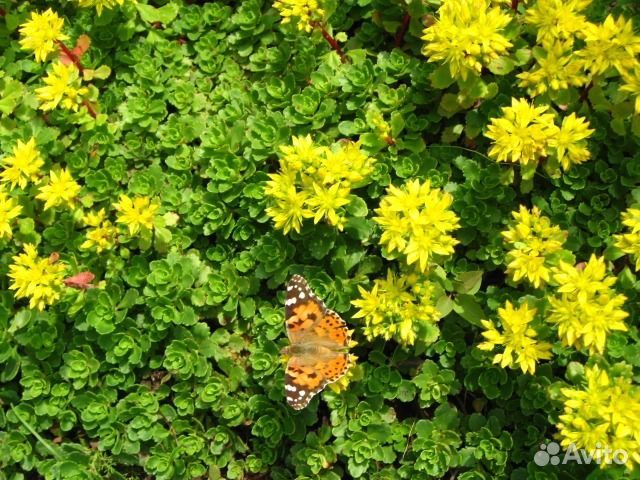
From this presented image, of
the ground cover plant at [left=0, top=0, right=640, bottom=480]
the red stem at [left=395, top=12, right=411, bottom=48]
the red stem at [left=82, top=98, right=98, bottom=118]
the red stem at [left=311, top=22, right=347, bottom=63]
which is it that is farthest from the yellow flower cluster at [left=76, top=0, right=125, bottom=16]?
the red stem at [left=395, top=12, right=411, bottom=48]

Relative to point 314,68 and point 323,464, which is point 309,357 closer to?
point 323,464

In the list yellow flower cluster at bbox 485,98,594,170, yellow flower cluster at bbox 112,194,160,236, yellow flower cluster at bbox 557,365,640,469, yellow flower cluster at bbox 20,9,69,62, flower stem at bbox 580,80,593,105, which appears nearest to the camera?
yellow flower cluster at bbox 557,365,640,469

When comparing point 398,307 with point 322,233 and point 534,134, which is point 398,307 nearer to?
point 322,233

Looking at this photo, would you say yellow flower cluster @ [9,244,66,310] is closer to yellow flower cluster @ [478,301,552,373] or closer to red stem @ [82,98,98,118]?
red stem @ [82,98,98,118]

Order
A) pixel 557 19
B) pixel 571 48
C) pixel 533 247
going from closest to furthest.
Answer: pixel 533 247 < pixel 557 19 < pixel 571 48

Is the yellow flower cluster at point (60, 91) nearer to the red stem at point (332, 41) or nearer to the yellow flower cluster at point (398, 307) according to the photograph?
the red stem at point (332, 41)

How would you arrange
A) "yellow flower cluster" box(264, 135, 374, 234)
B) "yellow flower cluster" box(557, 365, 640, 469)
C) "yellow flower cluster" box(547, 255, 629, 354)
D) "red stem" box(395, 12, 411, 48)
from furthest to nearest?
"red stem" box(395, 12, 411, 48) < "yellow flower cluster" box(264, 135, 374, 234) < "yellow flower cluster" box(547, 255, 629, 354) < "yellow flower cluster" box(557, 365, 640, 469)

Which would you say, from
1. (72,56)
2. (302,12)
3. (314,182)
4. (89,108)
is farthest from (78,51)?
(314,182)
